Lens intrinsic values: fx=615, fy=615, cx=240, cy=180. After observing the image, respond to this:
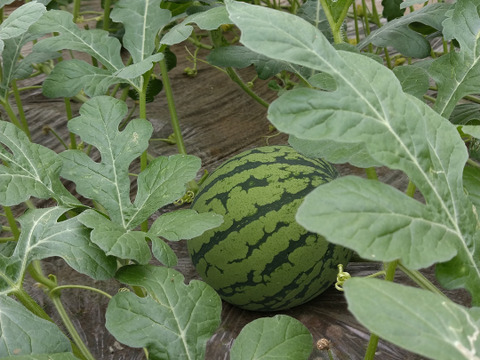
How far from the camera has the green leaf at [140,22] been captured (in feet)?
4.79

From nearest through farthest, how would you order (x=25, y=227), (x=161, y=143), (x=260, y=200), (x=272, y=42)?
(x=272, y=42), (x=25, y=227), (x=260, y=200), (x=161, y=143)

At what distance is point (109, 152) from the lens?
1.22 metres

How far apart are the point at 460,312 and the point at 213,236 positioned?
2.69ft

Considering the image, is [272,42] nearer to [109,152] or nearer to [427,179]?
[427,179]

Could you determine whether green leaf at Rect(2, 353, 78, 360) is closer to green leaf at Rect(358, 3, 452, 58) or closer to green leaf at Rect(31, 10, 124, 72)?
green leaf at Rect(31, 10, 124, 72)

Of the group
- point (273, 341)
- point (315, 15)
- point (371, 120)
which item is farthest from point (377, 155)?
point (315, 15)

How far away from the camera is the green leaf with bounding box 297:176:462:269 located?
2.24ft

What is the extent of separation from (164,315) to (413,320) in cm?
47

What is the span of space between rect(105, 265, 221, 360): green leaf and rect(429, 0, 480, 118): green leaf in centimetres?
59

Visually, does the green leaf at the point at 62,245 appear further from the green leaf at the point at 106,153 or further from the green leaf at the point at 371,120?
the green leaf at the point at 371,120

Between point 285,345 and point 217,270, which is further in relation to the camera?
point 217,270

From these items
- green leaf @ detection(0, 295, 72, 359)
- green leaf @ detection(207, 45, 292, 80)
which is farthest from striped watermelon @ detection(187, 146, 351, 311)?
green leaf @ detection(0, 295, 72, 359)

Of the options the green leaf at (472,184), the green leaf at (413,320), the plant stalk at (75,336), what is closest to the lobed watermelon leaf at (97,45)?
the plant stalk at (75,336)

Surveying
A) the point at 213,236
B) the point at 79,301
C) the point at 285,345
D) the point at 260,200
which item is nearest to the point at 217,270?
the point at 213,236
